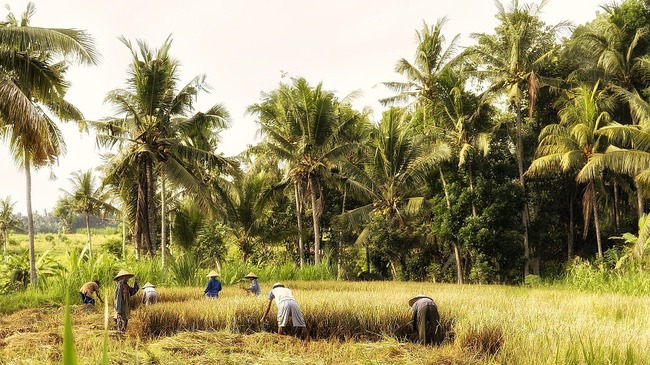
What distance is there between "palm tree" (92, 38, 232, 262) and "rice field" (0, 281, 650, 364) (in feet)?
20.1

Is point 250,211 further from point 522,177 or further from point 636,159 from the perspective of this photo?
point 636,159

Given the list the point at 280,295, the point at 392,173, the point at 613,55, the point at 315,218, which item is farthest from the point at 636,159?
the point at 280,295

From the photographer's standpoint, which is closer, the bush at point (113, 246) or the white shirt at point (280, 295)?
the white shirt at point (280, 295)

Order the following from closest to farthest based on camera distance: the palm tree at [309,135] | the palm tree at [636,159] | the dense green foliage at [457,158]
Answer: the palm tree at [636,159], the dense green foliage at [457,158], the palm tree at [309,135]

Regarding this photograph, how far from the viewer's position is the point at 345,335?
28.0 feet

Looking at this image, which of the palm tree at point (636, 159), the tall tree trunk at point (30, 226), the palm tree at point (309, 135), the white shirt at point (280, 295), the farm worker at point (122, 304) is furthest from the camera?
the palm tree at point (309, 135)

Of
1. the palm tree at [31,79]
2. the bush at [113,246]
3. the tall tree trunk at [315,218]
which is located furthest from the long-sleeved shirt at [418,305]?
the bush at [113,246]

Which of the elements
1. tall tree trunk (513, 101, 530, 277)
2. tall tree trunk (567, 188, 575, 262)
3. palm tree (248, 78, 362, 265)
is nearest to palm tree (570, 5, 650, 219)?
tall tree trunk (567, 188, 575, 262)

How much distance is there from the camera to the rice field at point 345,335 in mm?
5512

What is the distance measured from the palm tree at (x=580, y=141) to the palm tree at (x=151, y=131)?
11445 mm

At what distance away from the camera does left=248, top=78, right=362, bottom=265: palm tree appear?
20.5 metres

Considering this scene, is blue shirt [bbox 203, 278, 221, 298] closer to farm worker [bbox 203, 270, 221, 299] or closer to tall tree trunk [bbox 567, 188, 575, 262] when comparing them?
farm worker [bbox 203, 270, 221, 299]

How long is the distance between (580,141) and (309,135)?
9796 millimetres

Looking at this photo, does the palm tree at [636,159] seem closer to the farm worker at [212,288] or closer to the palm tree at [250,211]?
the farm worker at [212,288]
